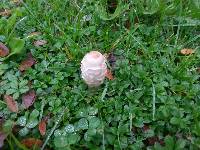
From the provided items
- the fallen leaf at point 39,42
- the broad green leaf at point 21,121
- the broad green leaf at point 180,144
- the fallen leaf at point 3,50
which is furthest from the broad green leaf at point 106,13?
the broad green leaf at point 180,144

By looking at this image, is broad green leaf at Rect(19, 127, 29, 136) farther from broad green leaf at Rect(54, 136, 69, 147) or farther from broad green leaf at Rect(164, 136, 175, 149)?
broad green leaf at Rect(164, 136, 175, 149)

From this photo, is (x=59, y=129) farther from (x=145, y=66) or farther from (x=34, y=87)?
(x=145, y=66)

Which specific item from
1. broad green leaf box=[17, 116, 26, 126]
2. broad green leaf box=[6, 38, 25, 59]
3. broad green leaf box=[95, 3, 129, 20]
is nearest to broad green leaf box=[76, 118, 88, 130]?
broad green leaf box=[17, 116, 26, 126]

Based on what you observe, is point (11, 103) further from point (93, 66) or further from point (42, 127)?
point (93, 66)

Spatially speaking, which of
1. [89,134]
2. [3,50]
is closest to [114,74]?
[89,134]

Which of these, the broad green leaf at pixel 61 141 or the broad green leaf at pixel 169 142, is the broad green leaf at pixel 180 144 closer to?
the broad green leaf at pixel 169 142

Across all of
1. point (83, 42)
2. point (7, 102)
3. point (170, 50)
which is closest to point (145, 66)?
point (170, 50)
